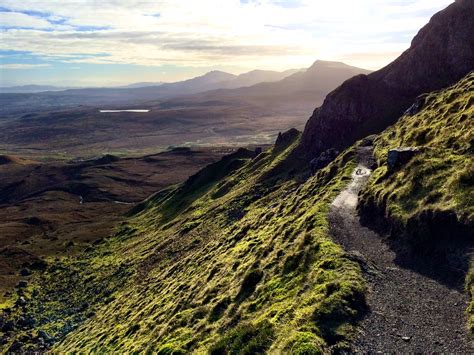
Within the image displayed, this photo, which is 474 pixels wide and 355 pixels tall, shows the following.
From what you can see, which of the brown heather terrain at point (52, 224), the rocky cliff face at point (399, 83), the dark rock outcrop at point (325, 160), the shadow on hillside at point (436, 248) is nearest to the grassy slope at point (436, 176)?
the shadow on hillside at point (436, 248)

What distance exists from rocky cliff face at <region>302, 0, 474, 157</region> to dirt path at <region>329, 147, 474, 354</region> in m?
53.9

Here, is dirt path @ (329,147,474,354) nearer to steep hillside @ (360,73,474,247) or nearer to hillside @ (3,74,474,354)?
hillside @ (3,74,474,354)

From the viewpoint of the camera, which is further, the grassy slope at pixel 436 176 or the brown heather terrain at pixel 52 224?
the brown heather terrain at pixel 52 224

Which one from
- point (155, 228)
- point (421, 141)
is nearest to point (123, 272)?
point (155, 228)

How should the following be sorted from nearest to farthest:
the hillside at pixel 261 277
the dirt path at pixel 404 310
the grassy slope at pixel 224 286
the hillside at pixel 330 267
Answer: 1. the dirt path at pixel 404 310
2. the hillside at pixel 330 267
3. the grassy slope at pixel 224 286
4. the hillside at pixel 261 277

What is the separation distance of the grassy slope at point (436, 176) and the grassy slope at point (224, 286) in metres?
5.17

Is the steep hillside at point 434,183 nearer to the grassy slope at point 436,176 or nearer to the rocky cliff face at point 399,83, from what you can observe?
the grassy slope at point 436,176

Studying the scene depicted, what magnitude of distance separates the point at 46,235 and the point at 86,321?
261 feet

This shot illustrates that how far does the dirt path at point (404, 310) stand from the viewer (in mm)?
17859

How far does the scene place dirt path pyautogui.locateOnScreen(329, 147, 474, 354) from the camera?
17859 millimetres

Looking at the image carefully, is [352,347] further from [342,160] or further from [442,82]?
[442,82]

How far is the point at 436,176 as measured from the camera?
29375mm

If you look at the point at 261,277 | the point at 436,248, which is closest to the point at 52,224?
the point at 261,277

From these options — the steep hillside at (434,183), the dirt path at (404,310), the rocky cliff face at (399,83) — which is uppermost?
the rocky cliff face at (399,83)
